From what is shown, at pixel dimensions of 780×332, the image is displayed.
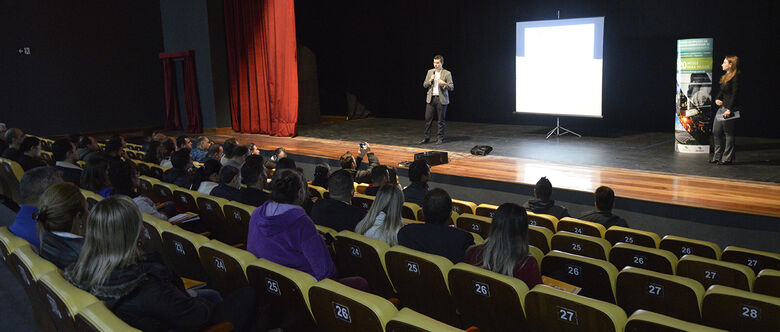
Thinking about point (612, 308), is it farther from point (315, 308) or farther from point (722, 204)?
point (722, 204)

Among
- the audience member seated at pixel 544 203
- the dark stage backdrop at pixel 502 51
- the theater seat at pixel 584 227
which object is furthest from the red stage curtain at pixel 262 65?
the theater seat at pixel 584 227

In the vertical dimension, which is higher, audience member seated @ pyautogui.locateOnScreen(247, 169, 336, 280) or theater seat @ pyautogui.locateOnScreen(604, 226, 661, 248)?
audience member seated @ pyautogui.locateOnScreen(247, 169, 336, 280)

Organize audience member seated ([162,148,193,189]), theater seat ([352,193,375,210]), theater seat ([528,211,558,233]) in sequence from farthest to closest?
audience member seated ([162,148,193,189]) → theater seat ([352,193,375,210]) → theater seat ([528,211,558,233])

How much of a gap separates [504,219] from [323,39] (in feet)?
40.4

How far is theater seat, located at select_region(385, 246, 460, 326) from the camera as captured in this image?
2389mm

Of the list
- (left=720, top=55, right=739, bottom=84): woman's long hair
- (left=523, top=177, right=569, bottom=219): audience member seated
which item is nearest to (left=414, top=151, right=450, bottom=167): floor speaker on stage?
(left=523, top=177, right=569, bottom=219): audience member seated

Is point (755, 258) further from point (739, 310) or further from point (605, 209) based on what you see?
point (739, 310)

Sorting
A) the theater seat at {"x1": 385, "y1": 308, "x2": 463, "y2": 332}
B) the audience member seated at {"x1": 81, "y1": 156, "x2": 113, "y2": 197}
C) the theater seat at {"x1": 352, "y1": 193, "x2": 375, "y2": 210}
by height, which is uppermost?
the audience member seated at {"x1": 81, "y1": 156, "x2": 113, "y2": 197}

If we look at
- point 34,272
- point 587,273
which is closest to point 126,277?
point 34,272

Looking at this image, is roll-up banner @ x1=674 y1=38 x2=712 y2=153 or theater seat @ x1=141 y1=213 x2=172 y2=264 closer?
theater seat @ x1=141 y1=213 x2=172 y2=264

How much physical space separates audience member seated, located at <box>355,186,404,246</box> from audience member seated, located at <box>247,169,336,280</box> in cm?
37

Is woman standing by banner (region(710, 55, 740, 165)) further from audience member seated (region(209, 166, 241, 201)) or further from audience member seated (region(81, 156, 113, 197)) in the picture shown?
audience member seated (region(81, 156, 113, 197))

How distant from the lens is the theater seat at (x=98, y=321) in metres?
1.70

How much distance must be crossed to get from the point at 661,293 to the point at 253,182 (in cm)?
267
